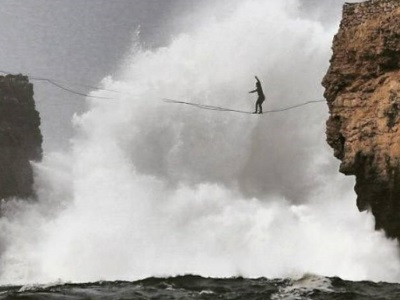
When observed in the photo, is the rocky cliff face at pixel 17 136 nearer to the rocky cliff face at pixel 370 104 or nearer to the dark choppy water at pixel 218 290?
the rocky cliff face at pixel 370 104

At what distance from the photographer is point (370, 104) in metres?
23.8

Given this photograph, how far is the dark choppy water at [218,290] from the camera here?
16.8 m

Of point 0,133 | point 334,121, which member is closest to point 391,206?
point 334,121

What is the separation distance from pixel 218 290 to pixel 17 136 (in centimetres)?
2885

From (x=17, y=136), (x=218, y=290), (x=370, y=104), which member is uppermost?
(x=17, y=136)

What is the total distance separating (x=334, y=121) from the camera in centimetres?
2536

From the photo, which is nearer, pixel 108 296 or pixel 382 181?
pixel 108 296

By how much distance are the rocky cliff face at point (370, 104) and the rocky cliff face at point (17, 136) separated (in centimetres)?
2376

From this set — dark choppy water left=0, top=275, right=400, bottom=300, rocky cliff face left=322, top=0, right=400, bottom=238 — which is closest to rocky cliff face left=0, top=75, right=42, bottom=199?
rocky cliff face left=322, top=0, right=400, bottom=238

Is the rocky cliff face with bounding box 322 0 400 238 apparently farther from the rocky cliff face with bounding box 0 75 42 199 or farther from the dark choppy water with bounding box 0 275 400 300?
the rocky cliff face with bounding box 0 75 42 199

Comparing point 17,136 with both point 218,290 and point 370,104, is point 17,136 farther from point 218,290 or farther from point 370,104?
point 218,290

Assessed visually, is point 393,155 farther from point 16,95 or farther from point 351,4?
point 16,95

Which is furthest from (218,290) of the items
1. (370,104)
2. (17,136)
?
(17,136)

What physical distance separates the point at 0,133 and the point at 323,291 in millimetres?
29890
